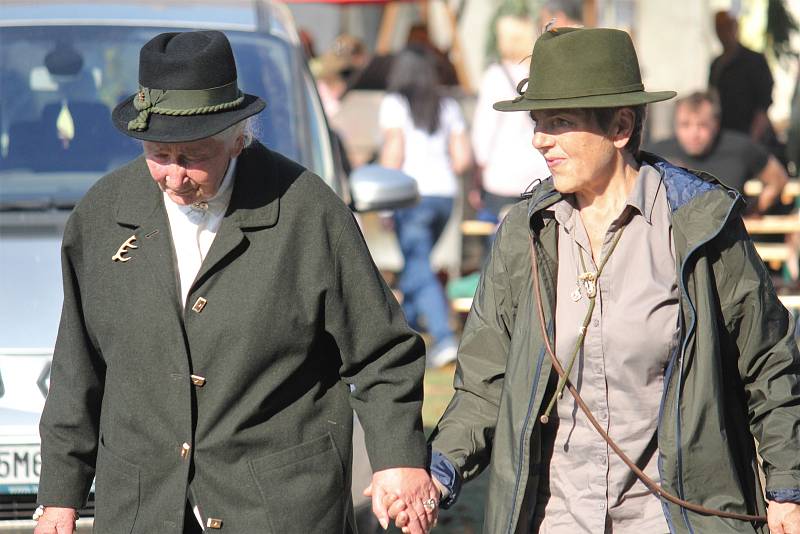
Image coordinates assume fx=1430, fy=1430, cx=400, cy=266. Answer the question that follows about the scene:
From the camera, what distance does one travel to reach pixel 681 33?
1509cm

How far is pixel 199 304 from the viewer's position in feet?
10.9

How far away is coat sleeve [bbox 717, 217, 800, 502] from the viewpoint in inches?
135

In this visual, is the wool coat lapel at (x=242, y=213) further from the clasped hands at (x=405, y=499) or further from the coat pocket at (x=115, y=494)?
the clasped hands at (x=405, y=499)

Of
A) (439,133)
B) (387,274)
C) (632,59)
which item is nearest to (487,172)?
(439,133)

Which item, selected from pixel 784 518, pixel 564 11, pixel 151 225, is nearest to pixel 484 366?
pixel 784 518

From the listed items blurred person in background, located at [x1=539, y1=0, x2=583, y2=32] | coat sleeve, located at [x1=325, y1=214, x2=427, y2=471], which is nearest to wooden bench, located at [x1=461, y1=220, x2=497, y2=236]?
blurred person in background, located at [x1=539, y1=0, x2=583, y2=32]

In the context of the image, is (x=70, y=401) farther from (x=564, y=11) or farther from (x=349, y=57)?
(x=349, y=57)

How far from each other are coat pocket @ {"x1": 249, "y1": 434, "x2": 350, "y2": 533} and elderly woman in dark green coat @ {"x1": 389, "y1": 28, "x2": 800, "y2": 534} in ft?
0.55

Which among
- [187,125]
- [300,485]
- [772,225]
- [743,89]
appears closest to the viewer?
[187,125]

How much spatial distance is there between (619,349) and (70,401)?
134 centimetres

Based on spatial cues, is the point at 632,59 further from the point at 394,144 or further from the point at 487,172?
the point at 394,144

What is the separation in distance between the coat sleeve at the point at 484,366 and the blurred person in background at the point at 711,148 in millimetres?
6025

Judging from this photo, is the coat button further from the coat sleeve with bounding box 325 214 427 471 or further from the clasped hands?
the clasped hands

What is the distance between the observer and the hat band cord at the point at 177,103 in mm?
3283
